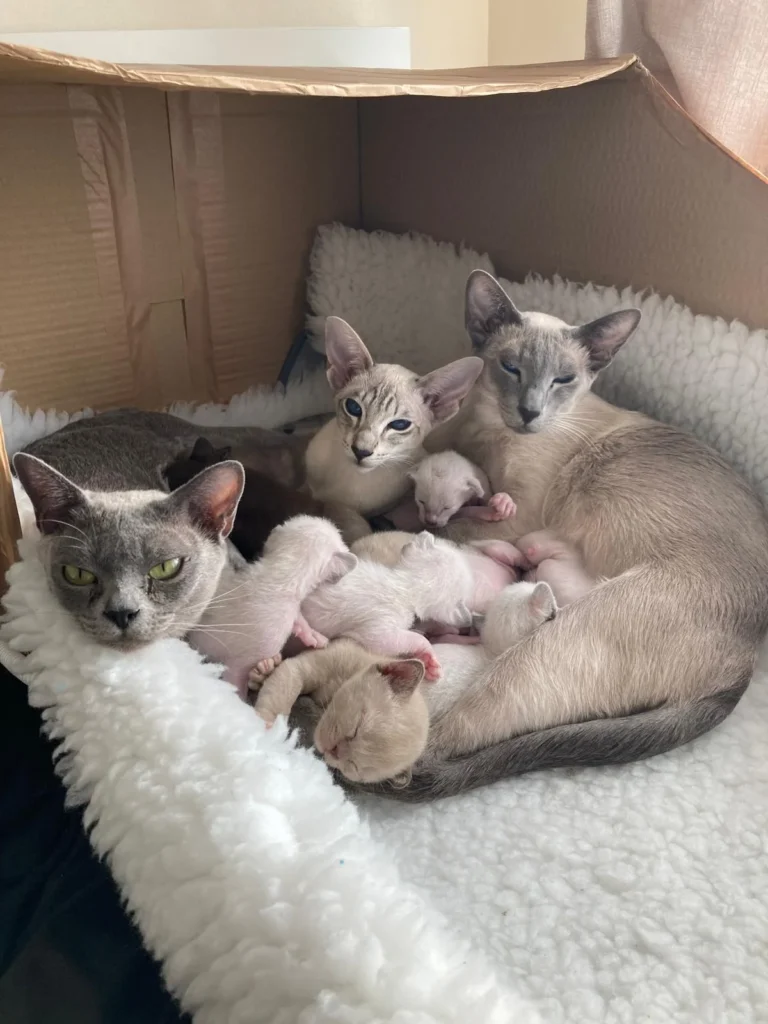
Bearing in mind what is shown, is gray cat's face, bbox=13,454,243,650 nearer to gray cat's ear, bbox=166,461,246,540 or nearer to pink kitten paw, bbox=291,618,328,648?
gray cat's ear, bbox=166,461,246,540

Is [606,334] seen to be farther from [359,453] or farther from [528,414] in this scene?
[359,453]

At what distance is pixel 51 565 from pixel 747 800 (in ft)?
2.79

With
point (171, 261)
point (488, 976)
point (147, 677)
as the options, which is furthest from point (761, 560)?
point (171, 261)

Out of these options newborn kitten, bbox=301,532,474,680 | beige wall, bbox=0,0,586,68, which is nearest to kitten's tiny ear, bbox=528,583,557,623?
newborn kitten, bbox=301,532,474,680

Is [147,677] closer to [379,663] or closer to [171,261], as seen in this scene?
[379,663]

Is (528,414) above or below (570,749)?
above

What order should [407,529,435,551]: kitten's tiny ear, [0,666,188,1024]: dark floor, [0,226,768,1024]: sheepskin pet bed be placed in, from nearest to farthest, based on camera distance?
[0,226,768,1024]: sheepskin pet bed
[0,666,188,1024]: dark floor
[407,529,435,551]: kitten's tiny ear

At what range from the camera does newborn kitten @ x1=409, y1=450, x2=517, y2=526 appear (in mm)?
1291

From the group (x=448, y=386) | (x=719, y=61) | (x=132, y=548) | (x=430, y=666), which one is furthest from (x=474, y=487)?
(x=719, y=61)

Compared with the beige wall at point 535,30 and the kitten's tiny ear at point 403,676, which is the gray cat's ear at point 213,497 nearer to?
the kitten's tiny ear at point 403,676

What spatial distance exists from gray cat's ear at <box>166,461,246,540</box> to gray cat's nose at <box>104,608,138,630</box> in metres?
0.15

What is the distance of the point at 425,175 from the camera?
1.63 meters

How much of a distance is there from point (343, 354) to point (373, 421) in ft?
0.53

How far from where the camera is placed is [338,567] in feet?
3.51
